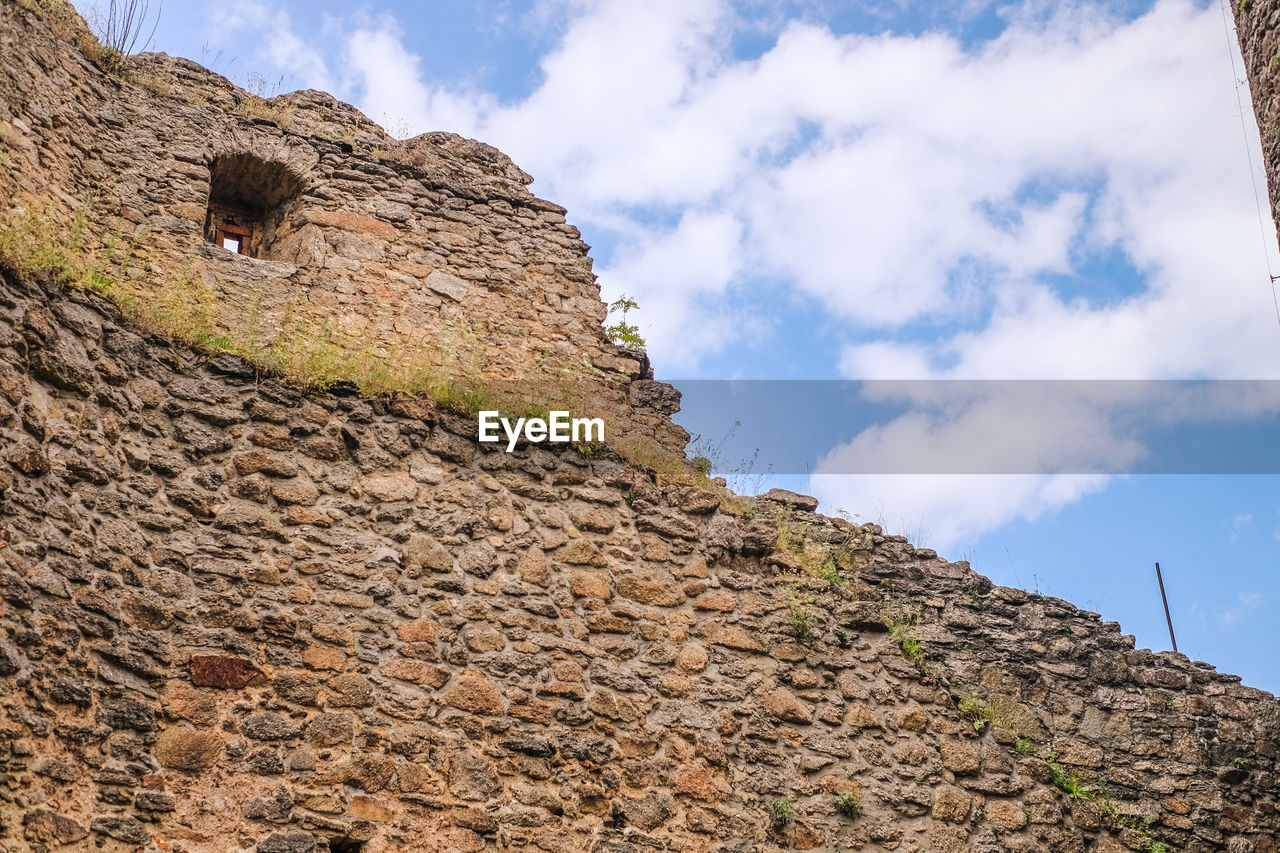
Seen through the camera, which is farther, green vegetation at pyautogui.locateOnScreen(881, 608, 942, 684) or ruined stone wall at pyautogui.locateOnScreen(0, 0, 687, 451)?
ruined stone wall at pyautogui.locateOnScreen(0, 0, 687, 451)

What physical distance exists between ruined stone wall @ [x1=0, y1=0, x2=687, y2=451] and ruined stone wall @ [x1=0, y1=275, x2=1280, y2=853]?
2101 mm

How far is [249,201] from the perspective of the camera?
10.0 meters

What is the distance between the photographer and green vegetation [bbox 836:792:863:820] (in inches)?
252

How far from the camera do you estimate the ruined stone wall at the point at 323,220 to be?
864 cm

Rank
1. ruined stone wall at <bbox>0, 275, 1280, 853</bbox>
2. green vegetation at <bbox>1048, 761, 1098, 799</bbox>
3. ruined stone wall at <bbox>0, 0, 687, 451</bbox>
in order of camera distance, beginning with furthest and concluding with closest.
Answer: ruined stone wall at <bbox>0, 0, 687, 451</bbox>
green vegetation at <bbox>1048, 761, 1098, 799</bbox>
ruined stone wall at <bbox>0, 275, 1280, 853</bbox>

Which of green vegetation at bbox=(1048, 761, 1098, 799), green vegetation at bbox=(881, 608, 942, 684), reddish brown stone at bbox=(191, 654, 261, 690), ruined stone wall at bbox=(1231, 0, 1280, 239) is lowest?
green vegetation at bbox=(1048, 761, 1098, 799)

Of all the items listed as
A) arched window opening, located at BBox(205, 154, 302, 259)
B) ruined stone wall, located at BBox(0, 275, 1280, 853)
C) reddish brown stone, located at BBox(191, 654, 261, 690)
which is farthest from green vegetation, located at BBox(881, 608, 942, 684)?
arched window opening, located at BBox(205, 154, 302, 259)

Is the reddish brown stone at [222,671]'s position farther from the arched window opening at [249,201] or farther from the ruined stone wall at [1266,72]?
the ruined stone wall at [1266,72]

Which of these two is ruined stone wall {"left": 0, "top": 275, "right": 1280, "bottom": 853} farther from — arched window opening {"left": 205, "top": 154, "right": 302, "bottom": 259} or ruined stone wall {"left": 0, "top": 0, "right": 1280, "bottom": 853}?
arched window opening {"left": 205, "top": 154, "right": 302, "bottom": 259}

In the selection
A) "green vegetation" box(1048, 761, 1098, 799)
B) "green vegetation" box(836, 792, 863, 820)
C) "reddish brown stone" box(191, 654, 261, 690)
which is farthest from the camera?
"green vegetation" box(1048, 761, 1098, 799)

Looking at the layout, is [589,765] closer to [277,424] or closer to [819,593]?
[819,593]

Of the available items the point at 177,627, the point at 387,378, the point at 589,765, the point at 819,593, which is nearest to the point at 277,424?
the point at 387,378

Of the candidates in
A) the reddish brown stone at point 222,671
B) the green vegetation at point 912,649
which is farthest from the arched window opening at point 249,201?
the green vegetation at point 912,649

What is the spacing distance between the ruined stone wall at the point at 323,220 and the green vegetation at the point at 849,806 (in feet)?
→ 11.4
